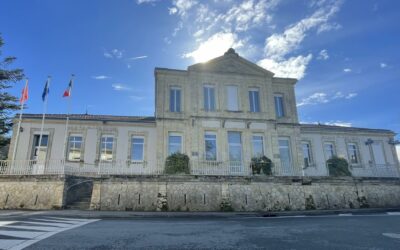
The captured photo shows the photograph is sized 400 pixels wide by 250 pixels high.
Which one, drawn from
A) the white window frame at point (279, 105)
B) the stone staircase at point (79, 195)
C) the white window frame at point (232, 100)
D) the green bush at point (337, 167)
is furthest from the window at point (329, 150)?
the stone staircase at point (79, 195)

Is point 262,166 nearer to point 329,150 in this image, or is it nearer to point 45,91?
point 329,150

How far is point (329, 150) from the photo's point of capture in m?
23.7

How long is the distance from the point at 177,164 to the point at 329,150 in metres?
14.8

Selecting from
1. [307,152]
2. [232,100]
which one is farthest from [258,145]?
[307,152]

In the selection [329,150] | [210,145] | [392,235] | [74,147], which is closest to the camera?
[392,235]

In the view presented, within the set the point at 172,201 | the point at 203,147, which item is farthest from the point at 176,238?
the point at 203,147

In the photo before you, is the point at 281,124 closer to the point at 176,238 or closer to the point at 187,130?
the point at 187,130

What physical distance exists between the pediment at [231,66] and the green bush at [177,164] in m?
7.27

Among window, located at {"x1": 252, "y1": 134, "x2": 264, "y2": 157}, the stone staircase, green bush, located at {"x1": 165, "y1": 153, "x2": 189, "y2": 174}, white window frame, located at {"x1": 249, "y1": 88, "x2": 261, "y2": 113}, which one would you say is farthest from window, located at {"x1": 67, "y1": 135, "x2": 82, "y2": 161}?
white window frame, located at {"x1": 249, "y1": 88, "x2": 261, "y2": 113}

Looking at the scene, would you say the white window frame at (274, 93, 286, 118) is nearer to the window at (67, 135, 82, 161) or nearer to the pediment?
the pediment

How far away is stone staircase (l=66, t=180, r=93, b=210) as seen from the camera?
13.7m

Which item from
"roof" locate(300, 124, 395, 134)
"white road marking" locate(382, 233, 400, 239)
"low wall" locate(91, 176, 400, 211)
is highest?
"roof" locate(300, 124, 395, 134)

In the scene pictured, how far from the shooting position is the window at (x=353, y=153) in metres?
23.8

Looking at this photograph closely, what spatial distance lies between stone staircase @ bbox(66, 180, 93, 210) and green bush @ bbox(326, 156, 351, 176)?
17.8 meters
